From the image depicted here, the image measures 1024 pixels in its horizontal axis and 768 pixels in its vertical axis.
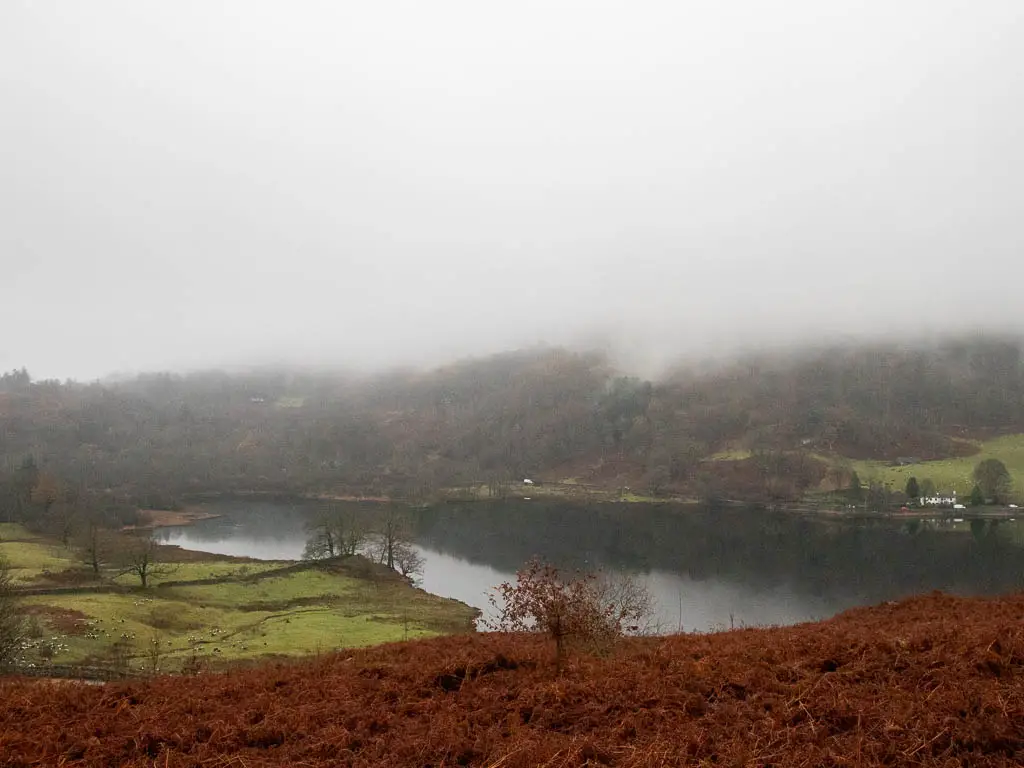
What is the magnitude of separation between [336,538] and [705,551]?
51382mm

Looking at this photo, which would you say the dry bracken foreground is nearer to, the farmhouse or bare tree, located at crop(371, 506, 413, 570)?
bare tree, located at crop(371, 506, 413, 570)

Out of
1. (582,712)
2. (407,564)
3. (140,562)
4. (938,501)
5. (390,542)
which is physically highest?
(582,712)

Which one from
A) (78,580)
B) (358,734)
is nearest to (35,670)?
(358,734)

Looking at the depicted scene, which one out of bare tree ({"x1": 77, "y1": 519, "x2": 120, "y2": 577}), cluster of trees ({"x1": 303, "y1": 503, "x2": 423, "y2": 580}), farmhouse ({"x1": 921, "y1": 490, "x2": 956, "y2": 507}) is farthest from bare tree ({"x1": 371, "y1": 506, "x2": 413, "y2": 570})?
farmhouse ({"x1": 921, "y1": 490, "x2": 956, "y2": 507})

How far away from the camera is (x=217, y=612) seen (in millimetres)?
49438

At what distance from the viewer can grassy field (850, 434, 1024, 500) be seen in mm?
133000

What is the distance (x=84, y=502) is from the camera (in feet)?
334

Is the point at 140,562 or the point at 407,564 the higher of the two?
the point at 140,562

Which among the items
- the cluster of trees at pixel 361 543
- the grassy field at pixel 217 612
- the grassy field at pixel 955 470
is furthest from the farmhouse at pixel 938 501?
the grassy field at pixel 217 612

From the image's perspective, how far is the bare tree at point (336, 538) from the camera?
74875 millimetres

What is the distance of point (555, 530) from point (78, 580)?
7168 cm

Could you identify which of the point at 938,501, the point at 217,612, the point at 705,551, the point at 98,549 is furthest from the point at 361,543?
the point at 938,501

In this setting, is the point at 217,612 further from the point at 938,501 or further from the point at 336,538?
the point at 938,501

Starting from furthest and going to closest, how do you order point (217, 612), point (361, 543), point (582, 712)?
point (361, 543)
point (217, 612)
point (582, 712)
